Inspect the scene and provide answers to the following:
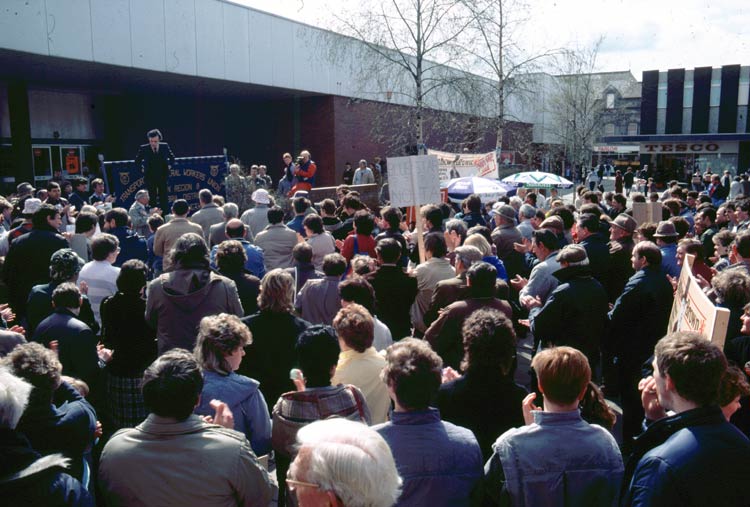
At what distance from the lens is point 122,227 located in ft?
25.9

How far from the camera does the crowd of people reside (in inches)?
103

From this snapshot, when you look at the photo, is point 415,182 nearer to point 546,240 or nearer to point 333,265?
point 546,240

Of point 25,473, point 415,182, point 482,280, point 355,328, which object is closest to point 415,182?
point 415,182

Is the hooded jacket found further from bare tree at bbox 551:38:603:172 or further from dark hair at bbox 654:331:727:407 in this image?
bare tree at bbox 551:38:603:172

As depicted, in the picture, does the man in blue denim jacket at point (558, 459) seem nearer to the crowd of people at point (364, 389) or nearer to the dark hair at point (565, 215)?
Result: the crowd of people at point (364, 389)

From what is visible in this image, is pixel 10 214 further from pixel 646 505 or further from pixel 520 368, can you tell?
pixel 646 505

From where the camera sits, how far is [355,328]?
402 cm

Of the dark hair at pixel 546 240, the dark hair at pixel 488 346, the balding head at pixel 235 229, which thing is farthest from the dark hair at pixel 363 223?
the dark hair at pixel 488 346

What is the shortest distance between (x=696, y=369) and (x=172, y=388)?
226cm

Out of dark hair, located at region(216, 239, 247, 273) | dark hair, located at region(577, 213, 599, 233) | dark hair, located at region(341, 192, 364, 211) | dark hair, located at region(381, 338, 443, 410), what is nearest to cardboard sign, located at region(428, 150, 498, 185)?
dark hair, located at region(341, 192, 364, 211)

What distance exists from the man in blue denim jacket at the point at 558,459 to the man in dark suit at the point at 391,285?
312 centimetres

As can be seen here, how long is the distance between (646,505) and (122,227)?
6841mm

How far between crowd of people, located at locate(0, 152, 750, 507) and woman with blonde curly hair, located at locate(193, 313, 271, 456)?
0.01 metres

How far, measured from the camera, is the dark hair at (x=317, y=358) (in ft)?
11.3
